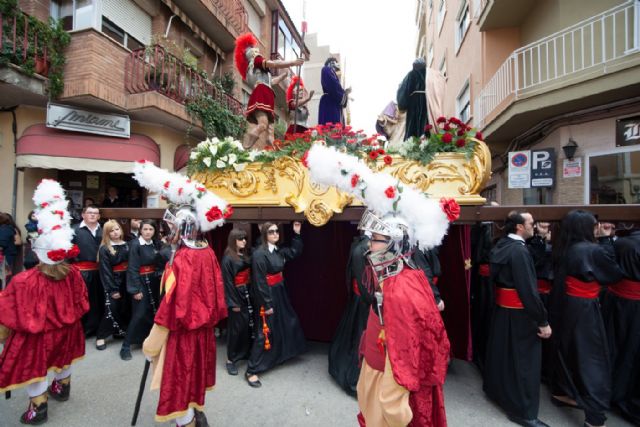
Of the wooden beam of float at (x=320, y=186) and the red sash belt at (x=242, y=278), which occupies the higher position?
the wooden beam of float at (x=320, y=186)

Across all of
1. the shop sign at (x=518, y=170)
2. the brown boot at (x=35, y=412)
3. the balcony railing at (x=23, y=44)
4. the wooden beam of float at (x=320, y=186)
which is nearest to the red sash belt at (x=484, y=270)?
the wooden beam of float at (x=320, y=186)

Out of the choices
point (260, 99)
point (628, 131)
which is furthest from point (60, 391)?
point (628, 131)

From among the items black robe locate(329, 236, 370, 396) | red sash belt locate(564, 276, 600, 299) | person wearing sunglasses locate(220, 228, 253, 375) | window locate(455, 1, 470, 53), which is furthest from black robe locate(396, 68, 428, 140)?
window locate(455, 1, 470, 53)

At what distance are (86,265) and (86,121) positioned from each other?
4.24 meters

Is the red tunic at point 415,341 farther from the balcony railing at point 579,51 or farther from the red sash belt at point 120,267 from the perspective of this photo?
the balcony railing at point 579,51

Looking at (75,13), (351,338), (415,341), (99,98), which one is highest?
(75,13)

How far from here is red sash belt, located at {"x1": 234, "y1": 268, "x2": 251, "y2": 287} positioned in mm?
4264

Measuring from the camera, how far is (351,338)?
396 centimetres

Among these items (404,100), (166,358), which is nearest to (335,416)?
(166,358)

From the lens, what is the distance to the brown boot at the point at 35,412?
3010 mm

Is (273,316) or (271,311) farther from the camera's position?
(273,316)

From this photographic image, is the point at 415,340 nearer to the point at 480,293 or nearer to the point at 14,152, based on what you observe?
the point at 480,293

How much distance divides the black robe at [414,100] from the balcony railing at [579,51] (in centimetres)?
333

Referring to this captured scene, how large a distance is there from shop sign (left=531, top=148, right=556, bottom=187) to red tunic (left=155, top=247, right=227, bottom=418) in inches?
286
